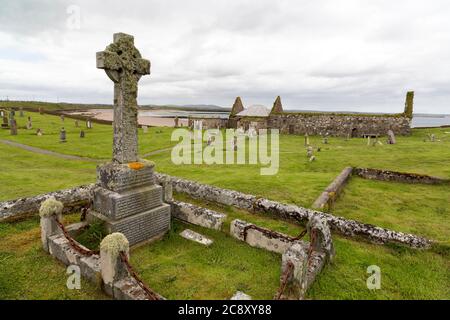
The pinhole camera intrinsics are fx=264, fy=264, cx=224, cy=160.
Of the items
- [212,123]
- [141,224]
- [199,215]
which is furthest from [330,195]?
[212,123]

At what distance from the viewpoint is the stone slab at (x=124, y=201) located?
5.80 metres

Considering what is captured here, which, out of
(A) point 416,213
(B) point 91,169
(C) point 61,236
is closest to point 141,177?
(C) point 61,236

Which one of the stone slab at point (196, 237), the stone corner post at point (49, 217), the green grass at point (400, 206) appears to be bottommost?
the stone slab at point (196, 237)

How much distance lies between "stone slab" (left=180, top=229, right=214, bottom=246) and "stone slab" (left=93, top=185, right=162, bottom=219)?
1029 millimetres

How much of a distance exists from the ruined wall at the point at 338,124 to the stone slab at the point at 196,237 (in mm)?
31682

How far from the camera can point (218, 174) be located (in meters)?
13.6

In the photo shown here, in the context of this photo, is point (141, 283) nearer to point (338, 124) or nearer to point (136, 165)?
point (136, 165)

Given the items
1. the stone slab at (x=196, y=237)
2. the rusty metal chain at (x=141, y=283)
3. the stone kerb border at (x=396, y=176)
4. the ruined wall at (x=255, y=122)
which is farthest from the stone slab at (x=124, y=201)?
the ruined wall at (x=255, y=122)

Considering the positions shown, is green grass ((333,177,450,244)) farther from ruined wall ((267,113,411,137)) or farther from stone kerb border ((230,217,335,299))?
ruined wall ((267,113,411,137))

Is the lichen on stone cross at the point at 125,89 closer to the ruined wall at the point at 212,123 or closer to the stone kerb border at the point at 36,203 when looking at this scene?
the stone kerb border at the point at 36,203

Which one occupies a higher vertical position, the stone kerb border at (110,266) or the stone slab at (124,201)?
the stone slab at (124,201)

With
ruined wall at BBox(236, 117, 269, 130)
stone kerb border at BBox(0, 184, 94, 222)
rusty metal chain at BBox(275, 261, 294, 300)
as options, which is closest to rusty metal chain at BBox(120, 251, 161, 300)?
rusty metal chain at BBox(275, 261, 294, 300)

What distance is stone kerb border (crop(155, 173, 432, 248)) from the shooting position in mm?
6070

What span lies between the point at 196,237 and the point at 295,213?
280 centimetres
